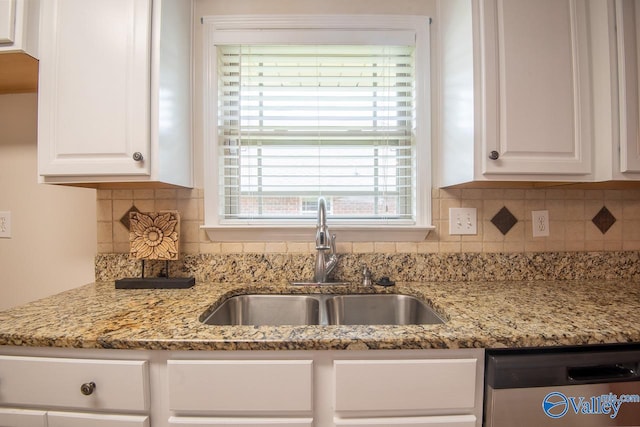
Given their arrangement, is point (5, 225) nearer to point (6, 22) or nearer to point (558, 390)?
point (6, 22)

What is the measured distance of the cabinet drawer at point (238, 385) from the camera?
0.73 meters

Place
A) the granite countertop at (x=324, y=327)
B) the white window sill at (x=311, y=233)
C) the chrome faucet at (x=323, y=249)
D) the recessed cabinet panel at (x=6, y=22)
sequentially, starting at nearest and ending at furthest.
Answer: the granite countertop at (x=324, y=327), the recessed cabinet panel at (x=6, y=22), the chrome faucet at (x=323, y=249), the white window sill at (x=311, y=233)

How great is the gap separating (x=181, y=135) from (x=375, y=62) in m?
0.98

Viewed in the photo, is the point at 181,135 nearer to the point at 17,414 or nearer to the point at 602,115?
the point at 17,414

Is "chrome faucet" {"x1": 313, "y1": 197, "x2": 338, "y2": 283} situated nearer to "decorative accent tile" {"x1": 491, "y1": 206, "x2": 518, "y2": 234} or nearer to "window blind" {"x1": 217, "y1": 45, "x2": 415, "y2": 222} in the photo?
"window blind" {"x1": 217, "y1": 45, "x2": 415, "y2": 222}

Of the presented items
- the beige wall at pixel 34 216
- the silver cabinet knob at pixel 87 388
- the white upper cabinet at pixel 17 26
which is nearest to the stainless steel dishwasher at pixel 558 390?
the silver cabinet knob at pixel 87 388

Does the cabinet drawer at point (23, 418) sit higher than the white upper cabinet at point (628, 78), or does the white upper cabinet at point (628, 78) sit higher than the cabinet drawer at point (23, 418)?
the white upper cabinet at point (628, 78)

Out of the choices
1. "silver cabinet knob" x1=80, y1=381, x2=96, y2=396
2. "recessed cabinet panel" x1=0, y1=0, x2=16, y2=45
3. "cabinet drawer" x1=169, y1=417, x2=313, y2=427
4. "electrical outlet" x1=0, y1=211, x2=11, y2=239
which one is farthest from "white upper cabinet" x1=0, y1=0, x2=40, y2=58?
"cabinet drawer" x1=169, y1=417, x2=313, y2=427

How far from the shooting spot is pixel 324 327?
79 cm

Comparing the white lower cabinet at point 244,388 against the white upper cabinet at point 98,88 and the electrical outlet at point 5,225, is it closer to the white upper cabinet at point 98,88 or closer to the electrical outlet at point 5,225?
the white upper cabinet at point 98,88

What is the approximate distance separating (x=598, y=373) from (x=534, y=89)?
0.95 m

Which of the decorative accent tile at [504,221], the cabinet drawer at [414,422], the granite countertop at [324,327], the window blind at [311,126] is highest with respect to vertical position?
the window blind at [311,126]

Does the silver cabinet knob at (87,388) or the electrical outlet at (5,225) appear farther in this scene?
the electrical outlet at (5,225)

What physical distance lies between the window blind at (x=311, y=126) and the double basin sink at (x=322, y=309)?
0.39 meters
